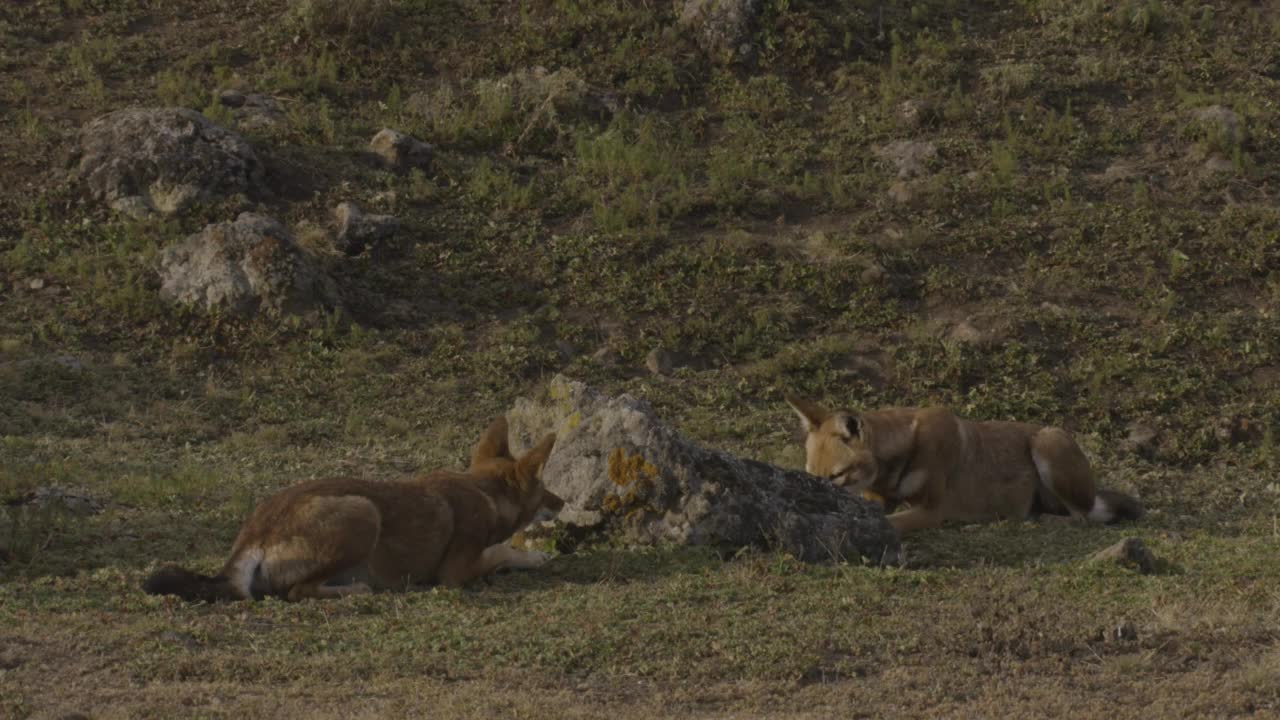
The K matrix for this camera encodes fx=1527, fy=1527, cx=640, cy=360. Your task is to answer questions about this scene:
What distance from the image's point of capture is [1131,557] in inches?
400

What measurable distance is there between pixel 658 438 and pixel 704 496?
1.92ft

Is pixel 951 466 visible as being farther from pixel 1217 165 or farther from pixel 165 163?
pixel 165 163

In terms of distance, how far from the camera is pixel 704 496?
1081cm

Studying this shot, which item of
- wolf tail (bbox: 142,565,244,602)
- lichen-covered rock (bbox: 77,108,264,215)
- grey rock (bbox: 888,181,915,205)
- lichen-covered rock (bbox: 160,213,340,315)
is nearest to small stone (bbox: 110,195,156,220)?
lichen-covered rock (bbox: 77,108,264,215)

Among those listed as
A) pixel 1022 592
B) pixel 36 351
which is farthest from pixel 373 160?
pixel 1022 592

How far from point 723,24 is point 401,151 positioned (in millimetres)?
6156

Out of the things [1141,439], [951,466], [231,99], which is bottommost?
[1141,439]

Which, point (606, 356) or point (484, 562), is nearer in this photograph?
point (484, 562)

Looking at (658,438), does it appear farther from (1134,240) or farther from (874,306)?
(1134,240)

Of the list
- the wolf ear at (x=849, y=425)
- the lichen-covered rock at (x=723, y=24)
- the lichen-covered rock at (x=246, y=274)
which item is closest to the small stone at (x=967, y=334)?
the wolf ear at (x=849, y=425)

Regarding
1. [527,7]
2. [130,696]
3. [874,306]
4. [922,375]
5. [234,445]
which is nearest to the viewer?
[130,696]

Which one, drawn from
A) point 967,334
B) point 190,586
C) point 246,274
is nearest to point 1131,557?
point 190,586

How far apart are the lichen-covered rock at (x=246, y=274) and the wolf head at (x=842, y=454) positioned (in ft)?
30.2

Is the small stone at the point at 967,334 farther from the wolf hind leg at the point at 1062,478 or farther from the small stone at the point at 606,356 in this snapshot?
the wolf hind leg at the point at 1062,478
